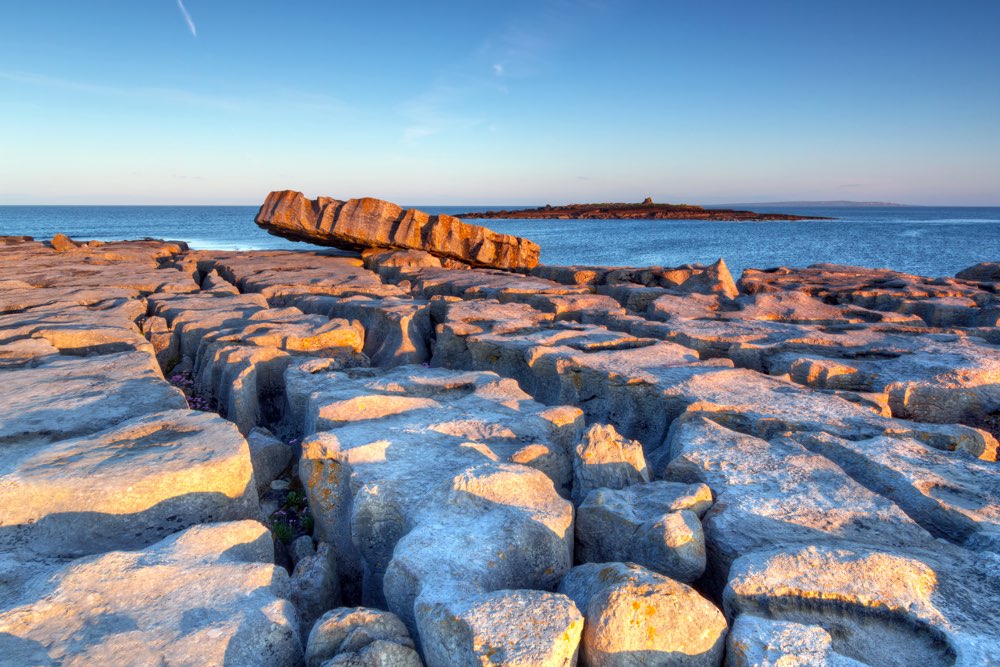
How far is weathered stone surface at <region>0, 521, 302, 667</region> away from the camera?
112 inches

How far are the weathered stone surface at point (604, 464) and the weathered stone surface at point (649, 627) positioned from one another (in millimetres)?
1739

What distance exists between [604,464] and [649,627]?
2042 millimetres

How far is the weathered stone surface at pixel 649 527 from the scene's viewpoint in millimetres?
3652

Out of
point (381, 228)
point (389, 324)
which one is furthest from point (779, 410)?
point (381, 228)

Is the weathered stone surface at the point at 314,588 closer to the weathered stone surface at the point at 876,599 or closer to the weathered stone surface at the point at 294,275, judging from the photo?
the weathered stone surface at the point at 876,599

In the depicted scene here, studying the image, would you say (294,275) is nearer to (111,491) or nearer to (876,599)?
(111,491)

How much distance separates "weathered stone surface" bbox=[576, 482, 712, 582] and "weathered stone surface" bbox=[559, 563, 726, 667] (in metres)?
0.62

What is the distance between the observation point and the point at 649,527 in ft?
12.4

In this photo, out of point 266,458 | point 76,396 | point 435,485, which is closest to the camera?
point 435,485

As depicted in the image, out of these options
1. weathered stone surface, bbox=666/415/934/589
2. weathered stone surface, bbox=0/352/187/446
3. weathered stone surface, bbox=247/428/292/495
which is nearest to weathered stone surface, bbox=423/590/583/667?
weathered stone surface, bbox=666/415/934/589

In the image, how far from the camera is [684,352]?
7848 mm

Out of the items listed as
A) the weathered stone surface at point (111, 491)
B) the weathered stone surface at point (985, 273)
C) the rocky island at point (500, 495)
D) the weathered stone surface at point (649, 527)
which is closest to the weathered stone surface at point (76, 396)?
the rocky island at point (500, 495)

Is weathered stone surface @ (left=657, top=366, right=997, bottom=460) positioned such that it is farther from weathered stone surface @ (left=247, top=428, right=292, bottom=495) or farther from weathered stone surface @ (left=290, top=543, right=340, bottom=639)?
weathered stone surface @ (left=247, top=428, right=292, bottom=495)

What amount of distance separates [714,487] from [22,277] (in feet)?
55.4
